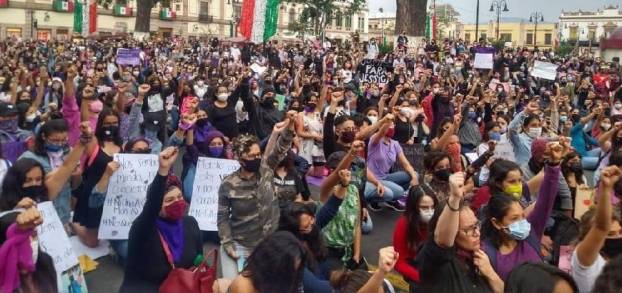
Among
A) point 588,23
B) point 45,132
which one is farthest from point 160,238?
point 588,23

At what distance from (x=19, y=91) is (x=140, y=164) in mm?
4810

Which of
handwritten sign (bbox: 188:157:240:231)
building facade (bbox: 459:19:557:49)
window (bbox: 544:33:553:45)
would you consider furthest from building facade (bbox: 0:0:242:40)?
window (bbox: 544:33:553:45)

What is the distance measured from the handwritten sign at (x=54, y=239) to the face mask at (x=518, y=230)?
2.89 m

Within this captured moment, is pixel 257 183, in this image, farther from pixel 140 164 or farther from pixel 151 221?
pixel 140 164

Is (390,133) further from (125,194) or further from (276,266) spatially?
(276,266)

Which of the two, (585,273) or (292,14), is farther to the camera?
(292,14)

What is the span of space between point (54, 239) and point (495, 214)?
2877mm

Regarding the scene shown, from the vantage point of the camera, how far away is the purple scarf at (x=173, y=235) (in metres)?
4.08

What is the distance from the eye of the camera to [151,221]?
387 cm

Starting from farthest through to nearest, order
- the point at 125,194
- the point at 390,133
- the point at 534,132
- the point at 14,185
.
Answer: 1. the point at 390,133
2. the point at 534,132
3. the point at 125,194
4. the point at 14,185

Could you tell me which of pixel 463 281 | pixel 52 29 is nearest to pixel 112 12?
pixel 52 29

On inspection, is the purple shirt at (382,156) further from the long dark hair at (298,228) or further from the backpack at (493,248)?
the backpack at (493,248)

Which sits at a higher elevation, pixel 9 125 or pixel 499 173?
pixel 9 125

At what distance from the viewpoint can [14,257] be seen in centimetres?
336
